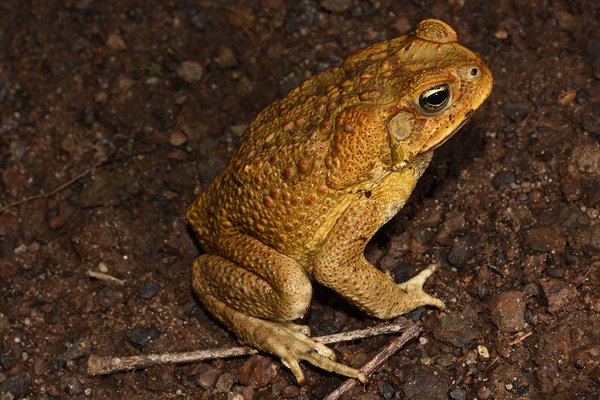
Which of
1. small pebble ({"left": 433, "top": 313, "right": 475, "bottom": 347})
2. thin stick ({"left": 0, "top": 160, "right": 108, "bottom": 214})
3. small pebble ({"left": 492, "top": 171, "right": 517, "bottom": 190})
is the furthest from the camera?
thin stick ({"left": 0, "top": 160, "right": 108, "bottom": 214})

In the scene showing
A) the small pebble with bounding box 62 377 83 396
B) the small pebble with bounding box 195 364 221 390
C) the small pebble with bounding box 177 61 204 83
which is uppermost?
the small pebble with bounding box 177 61 204 83

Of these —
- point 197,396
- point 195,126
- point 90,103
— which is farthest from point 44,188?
point 197,396

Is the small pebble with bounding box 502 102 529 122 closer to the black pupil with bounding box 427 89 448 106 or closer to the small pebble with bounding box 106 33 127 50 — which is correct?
the black pupil with bounding box 427 89 448 106

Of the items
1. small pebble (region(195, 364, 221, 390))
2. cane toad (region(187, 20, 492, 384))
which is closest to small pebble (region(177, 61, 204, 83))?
cane toad (region(187, 20, 492, 384))

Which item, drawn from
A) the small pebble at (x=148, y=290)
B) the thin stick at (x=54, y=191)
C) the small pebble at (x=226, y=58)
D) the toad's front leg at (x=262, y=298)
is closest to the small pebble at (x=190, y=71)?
the small pebble at (x=226, y=58)

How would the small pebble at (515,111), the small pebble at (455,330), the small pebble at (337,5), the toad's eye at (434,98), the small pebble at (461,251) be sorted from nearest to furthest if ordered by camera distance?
1. the toad's eye at (434,98)
2. the small pebble at (455,330)
3. the small pebble at (461,251)
4. the small pebble at (515,111)
5. the small pebble at (337,5)

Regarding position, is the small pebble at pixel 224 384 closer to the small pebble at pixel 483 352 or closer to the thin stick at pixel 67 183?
the small pebble at pixel 483 352

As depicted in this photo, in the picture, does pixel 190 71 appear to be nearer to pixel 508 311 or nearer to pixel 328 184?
pixel 328 184
